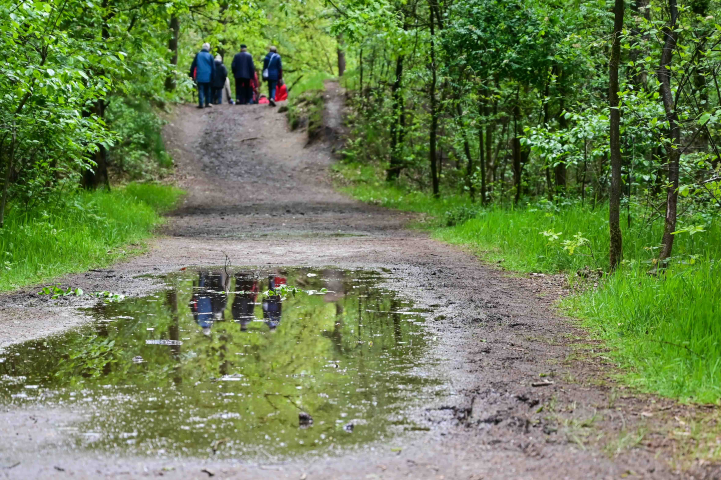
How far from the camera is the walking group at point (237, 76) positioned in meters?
28.5

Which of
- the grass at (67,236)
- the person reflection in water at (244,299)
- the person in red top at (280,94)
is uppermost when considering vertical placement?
the person in red top at (280,94)

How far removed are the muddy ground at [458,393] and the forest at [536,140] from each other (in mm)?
474

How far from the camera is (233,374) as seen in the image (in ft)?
15.5

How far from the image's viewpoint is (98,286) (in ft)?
26.9

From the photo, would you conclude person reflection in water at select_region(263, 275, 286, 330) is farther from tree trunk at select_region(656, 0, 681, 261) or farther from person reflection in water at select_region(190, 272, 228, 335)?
tree trunk at select_region(656, 0, 681, 261)

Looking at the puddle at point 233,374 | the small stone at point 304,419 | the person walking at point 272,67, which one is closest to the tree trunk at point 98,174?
the puddle at point 233,374

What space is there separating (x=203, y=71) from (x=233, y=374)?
84.3 feet

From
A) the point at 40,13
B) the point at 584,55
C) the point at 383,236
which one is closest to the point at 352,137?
the point at 383,236

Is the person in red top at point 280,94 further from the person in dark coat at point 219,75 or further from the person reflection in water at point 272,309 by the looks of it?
the person reflection in water at point 272,309

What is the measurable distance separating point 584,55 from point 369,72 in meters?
15.2

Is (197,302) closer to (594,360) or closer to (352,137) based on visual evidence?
(594,360)

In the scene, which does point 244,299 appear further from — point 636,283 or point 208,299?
point 636,283

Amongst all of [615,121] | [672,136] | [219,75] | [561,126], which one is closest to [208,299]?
[615,121]

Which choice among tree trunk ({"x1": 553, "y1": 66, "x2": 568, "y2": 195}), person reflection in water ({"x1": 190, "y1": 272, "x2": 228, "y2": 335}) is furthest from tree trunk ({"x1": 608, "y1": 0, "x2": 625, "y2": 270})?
tree trunk ({"x1": 553, "y1": 66, "x2": 568, "y2": 195})
